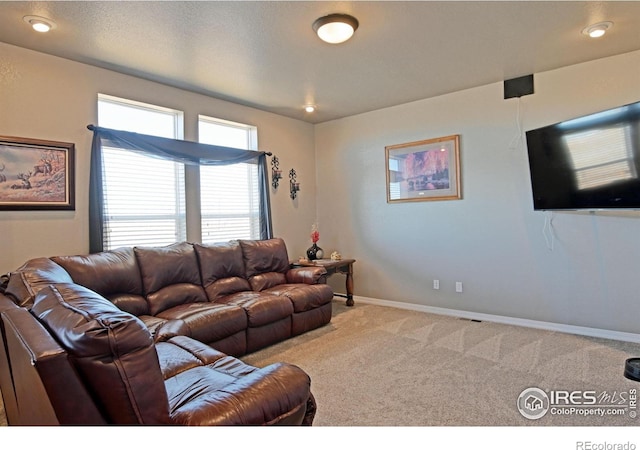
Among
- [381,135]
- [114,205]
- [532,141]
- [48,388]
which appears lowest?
[48,388]

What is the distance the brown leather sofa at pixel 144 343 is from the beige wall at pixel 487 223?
1745 mm

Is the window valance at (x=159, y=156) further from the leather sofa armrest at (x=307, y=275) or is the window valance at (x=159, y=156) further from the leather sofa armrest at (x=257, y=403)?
the leather sofa armrest at (x=257, y=403)

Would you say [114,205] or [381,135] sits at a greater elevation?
[381,135]

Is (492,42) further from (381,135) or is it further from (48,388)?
(48,388)

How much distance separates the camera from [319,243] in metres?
5.78

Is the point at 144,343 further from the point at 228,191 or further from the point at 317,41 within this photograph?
the point at 228,191

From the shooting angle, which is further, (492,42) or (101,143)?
(101,143)

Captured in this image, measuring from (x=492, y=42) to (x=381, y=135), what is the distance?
209 centimetres

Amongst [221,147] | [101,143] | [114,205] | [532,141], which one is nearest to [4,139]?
[101,143]

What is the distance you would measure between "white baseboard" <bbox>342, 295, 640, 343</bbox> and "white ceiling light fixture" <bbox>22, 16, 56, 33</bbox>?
4.26 meters

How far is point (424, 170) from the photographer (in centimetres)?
471

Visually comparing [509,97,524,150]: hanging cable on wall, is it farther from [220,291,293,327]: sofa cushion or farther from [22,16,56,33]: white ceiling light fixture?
[22,16,56,33]: white ceiling light fixture

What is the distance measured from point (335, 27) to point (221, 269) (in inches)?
97.6

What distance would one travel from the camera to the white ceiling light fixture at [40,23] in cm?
260
